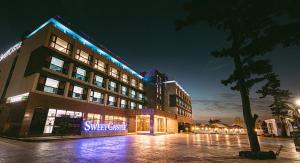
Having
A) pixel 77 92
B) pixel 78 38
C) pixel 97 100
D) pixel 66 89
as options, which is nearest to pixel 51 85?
pixel 66 89

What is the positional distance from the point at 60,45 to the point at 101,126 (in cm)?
1228

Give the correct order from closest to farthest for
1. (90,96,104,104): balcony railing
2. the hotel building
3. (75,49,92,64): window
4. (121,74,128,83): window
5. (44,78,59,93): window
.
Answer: the hotel building
(44,78,59,93): window
(75,49,92,64): window
(90,96,104,104): balcony railing
(121,74,128,83): window

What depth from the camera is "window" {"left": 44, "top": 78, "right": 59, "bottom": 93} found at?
1763 cm

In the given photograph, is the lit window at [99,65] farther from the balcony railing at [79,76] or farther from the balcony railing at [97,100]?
the balcony railing at [97,100]

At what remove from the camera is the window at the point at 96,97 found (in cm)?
2394

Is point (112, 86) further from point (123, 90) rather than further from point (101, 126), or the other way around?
point (101, 126)

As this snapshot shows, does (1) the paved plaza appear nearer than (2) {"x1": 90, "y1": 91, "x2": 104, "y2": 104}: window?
Yes

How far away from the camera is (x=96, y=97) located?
2470 centimetres

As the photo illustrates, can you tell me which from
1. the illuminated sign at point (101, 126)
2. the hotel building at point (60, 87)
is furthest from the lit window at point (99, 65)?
the illuminated sign at point (101, 126)

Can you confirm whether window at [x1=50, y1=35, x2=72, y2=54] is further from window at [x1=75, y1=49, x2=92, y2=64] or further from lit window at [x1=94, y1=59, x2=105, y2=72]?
lit window at [x1=94, y1=59, x2=105, y2=72]

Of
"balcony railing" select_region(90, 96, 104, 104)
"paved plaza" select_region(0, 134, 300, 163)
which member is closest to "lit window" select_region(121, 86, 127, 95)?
"balcony railing" select_region(90, 96, 104, 104)

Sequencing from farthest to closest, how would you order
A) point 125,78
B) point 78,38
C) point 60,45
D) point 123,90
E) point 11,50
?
point 125,78 < point 123,90 < point 11,50 < point 78,38 < point 60,45

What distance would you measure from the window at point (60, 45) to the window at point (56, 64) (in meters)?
1.52

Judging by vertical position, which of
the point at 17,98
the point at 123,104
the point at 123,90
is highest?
the point at 123,90
